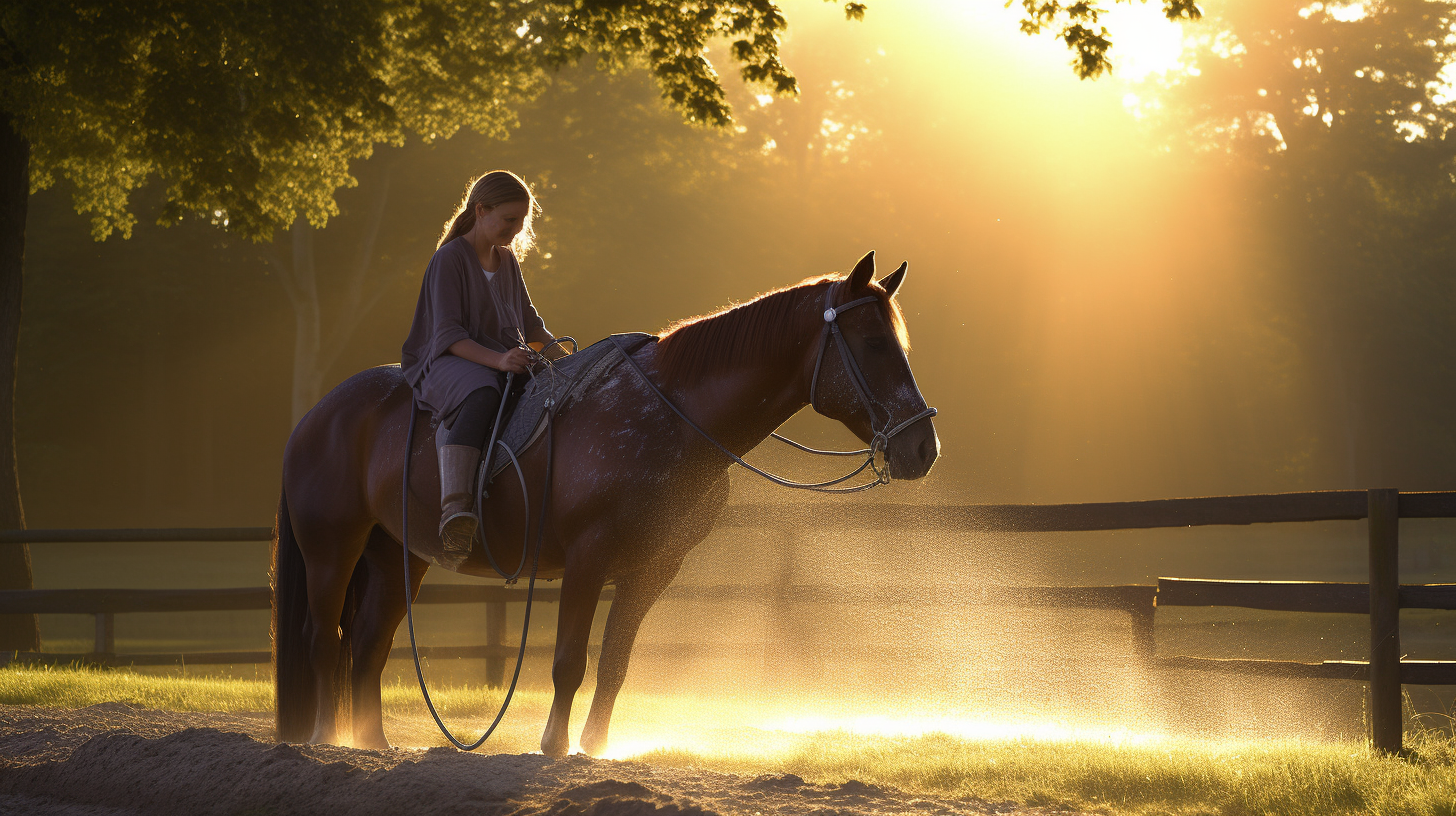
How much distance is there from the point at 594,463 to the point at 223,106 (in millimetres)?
7470

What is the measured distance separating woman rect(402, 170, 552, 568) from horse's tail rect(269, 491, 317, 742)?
46.4 inches

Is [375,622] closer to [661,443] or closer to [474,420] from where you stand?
[474,420]

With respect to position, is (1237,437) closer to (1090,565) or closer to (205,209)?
(1090,565)

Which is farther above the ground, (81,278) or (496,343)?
(81,278)

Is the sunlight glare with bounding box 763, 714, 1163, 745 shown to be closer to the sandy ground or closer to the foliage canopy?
the sandy ground

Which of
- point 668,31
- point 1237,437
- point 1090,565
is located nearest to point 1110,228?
point 1237,437

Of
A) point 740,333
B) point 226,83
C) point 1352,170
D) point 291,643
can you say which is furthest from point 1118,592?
point 1352,170

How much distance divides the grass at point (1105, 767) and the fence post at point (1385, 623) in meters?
0.15

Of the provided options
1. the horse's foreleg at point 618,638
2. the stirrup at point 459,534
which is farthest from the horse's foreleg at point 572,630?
the stirrup at point 459,534

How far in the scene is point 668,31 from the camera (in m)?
10.8

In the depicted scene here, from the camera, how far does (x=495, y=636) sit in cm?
967

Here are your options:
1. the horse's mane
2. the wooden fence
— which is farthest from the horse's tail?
the wooden fence

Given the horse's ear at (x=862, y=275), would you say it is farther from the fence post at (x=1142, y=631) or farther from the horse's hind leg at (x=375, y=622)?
the fence post at (x=1142, y=631)

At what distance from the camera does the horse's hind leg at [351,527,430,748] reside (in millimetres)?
5742
